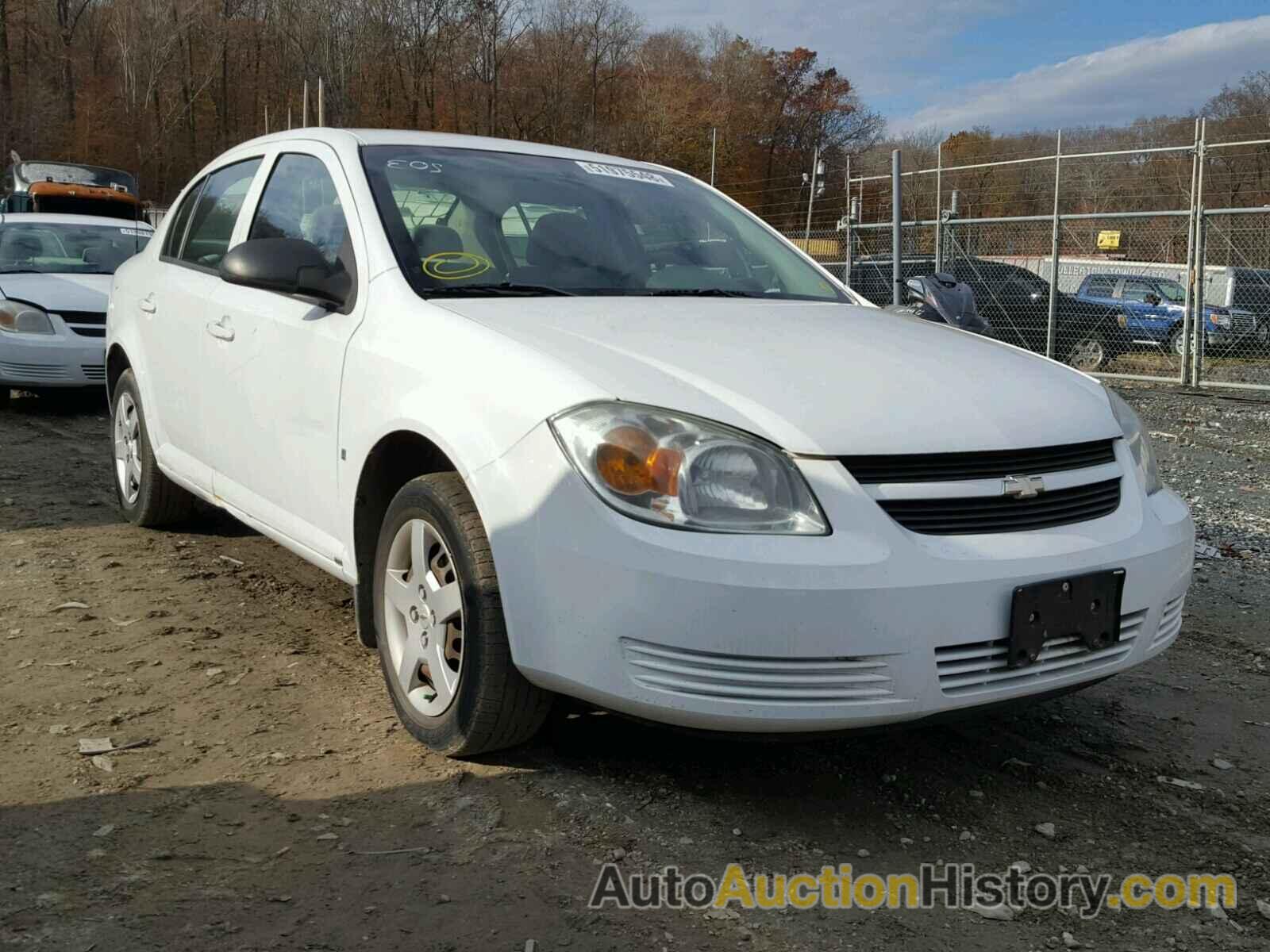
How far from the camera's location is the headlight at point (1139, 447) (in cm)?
314

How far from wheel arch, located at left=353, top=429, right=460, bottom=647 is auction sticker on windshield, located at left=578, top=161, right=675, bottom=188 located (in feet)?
4.56

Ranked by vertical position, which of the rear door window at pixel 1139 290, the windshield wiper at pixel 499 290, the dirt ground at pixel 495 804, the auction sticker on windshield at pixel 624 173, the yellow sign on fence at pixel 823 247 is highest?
the yellow sign on fence at pixel 823 247

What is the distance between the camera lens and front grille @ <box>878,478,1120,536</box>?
8.42 ft

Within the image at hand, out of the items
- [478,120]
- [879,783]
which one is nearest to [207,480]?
[879,783]

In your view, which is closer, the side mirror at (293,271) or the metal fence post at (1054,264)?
the side mirror at (293,271)

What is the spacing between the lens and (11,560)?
4914 mm

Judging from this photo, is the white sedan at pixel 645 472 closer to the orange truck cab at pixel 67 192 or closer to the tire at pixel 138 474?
the tire at pixel 138 474

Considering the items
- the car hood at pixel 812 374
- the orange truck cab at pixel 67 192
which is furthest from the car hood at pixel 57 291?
the orange truck cab at pixel 67 192

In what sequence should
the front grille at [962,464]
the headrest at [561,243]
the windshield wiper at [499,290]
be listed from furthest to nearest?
the headrest at [561,243], the windshield wiper at [499,290], the front grille at [962,464]

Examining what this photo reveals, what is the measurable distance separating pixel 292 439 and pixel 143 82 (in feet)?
224

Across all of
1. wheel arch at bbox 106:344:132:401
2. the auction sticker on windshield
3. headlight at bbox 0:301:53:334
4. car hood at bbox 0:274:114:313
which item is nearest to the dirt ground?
wheel arch at bbox 106:344:132:401

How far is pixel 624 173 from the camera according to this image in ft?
13.9

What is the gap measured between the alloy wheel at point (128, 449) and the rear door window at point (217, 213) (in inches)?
35.0

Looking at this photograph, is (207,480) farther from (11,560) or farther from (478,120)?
(478,120)
